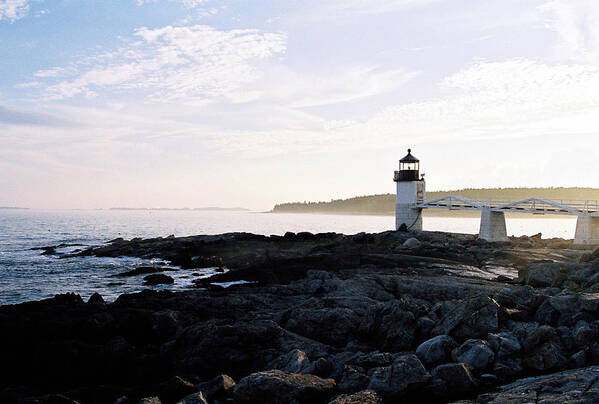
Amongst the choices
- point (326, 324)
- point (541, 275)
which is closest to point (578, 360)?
point (326, 324)

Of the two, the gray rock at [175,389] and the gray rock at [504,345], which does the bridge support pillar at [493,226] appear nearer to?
the gray rock at [504,345]

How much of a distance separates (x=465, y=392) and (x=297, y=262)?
1586 cm

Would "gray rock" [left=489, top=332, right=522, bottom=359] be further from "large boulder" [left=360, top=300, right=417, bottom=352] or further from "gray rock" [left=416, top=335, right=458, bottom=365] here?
"large boulder" [left=360, top=300, right=417, bottom=352]

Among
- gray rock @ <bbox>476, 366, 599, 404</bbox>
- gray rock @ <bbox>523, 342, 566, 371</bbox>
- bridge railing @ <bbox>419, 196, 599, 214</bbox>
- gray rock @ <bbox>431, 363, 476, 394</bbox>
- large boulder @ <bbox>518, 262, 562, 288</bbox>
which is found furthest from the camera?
bridge railing @ <bbox>419, 196, 599, 214</bbox>

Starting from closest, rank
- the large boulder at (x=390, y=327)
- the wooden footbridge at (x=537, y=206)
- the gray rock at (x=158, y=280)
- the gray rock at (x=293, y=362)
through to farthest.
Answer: the gray rock at (x=293, y=362), the large boulder at (x=390, y=327), the gray rock at (x=158, y=280), the wooden footbridge at (x=537, y=206)

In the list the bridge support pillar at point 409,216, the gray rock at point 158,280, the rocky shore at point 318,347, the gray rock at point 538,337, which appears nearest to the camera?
the rocky shore at point 318,347

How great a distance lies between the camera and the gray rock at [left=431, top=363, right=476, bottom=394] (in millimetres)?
8094

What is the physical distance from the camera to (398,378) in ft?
26.2

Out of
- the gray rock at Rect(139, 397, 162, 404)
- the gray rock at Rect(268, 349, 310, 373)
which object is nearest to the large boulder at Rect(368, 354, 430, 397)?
the gray rock at Rect(268, 349, 310, 373)

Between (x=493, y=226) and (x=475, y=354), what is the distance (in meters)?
29.1

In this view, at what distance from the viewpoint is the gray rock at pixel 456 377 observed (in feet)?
26.6

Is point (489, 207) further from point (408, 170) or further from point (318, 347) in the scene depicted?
point (318, 347)

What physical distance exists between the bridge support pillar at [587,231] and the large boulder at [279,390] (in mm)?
28513

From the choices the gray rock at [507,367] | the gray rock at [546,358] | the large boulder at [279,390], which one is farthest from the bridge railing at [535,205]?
the large boulder at [279,390]
